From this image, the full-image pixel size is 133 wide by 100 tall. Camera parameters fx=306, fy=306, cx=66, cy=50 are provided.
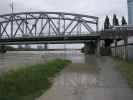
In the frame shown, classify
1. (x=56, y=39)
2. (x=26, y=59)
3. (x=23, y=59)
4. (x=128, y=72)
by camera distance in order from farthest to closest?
(x=56, y=39)
(x=23, y=59)
(x=26, y=59)
(x=128, y=72)

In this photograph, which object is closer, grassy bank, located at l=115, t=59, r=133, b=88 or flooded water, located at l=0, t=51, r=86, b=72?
grassy bank, located at l=115, t=59, r=133, b=88

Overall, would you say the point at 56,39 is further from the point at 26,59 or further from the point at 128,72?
the point at 128,72

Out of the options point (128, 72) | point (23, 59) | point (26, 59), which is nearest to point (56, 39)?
point (23, 59)

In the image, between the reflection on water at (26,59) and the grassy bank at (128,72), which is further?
the reflection on water at (26,59)

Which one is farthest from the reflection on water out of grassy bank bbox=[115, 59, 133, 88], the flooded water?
grassy bank bbox=[115, 59, 133, 88]

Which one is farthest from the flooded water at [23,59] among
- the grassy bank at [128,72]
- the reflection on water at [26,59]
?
the grassy bank at [128,72]

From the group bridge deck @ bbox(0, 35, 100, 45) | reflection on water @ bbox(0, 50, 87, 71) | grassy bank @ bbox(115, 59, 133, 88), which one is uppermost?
bridge deck @ bbox(0, 35, 100, 45)

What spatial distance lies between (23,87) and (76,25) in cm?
12111

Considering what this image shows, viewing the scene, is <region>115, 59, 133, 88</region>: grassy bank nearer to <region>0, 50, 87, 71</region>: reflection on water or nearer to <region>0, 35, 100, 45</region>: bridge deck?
<region>0, 50, 87, 71</region>: reflection on water

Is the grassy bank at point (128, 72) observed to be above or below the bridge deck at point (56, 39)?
below

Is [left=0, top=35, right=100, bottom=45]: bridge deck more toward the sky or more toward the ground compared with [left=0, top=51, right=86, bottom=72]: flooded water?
more toward the sky

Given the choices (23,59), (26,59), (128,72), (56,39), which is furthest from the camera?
(56,39)

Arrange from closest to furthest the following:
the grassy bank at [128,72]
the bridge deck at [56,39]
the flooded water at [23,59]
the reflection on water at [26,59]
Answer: the grassy bank at [128,72] → the flooded water at [23,59] → the reflection on water at [26,59] → the bridge deck at [56,39]

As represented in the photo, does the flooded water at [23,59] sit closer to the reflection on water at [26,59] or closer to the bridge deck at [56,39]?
the reflection on water at [26,59]
